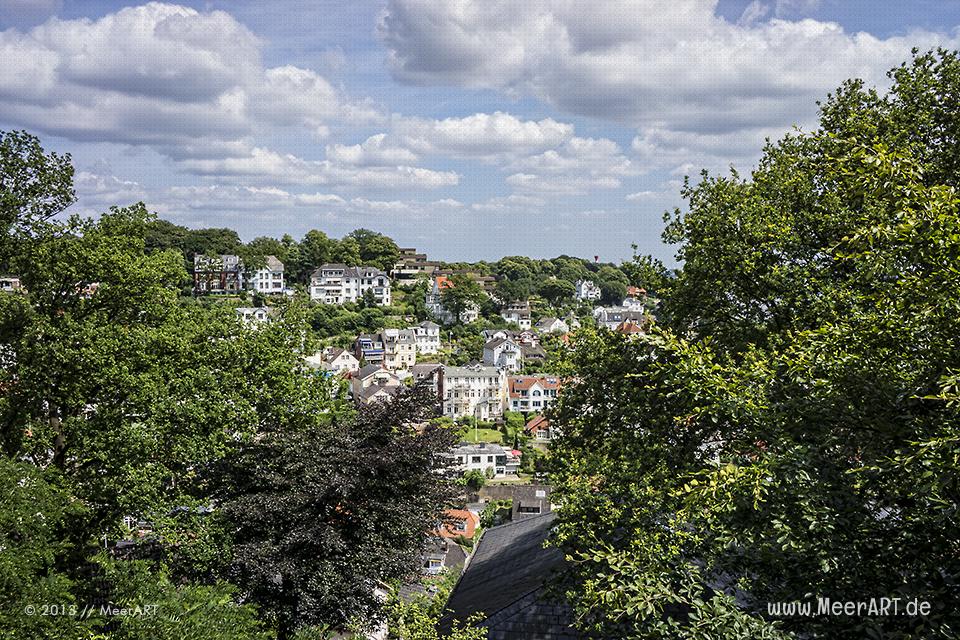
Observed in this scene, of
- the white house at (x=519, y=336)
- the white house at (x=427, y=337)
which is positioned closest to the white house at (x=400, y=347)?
the white house at (x=427, y=337)

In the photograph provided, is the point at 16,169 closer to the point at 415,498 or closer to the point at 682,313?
the point at 415,498

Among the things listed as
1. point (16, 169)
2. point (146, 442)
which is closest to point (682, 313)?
point (146, 442)

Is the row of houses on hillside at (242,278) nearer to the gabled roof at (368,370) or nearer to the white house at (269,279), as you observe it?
the white house at (269,279)

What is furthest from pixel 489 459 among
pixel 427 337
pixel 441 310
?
pixel 441 310

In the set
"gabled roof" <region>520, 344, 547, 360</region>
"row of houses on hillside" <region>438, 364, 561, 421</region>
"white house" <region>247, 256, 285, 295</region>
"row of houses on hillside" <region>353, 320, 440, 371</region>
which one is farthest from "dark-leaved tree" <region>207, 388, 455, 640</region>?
"white house" <region>247, 256, 285, 295</region>

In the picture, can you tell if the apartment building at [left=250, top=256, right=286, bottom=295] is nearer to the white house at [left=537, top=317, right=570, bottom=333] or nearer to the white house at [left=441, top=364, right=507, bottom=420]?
the white house at [left=441, top=364, right=507, bottom=420]

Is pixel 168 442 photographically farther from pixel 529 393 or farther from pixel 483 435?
pixel 529 393
